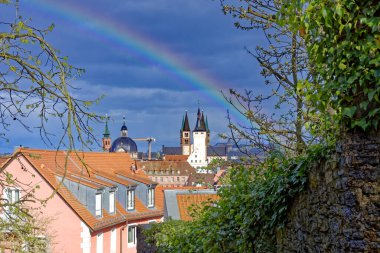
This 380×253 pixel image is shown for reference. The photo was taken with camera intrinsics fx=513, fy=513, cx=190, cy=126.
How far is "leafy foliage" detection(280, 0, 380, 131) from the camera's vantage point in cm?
306

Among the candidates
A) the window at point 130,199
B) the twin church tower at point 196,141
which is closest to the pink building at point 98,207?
the window at point 130,199

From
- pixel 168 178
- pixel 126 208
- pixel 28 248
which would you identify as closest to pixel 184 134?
pixel 168 178

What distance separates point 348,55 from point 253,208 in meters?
2.66

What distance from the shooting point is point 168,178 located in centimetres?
12188

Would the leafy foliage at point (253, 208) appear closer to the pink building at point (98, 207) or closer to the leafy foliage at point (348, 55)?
the leafy foliage at point (348, 55)

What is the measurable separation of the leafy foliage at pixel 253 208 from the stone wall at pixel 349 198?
252 mm

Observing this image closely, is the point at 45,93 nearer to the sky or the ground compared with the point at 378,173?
nearer to the sky

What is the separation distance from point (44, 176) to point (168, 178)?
9775 cm

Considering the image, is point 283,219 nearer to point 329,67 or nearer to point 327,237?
point 327,237

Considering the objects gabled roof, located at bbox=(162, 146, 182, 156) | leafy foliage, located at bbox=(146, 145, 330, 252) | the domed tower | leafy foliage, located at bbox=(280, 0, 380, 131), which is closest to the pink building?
leafy foliage, located at bbox=(146, 145, 330, 252)

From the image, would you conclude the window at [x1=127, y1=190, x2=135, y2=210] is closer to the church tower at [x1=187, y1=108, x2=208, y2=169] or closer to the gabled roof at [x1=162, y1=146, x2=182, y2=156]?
the church tower at [x1=187, y1=108, x2=208, y2=169]

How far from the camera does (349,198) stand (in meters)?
3.19

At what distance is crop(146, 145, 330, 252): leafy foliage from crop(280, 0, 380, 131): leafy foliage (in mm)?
552

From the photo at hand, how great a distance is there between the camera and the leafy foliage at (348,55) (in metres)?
3.06
